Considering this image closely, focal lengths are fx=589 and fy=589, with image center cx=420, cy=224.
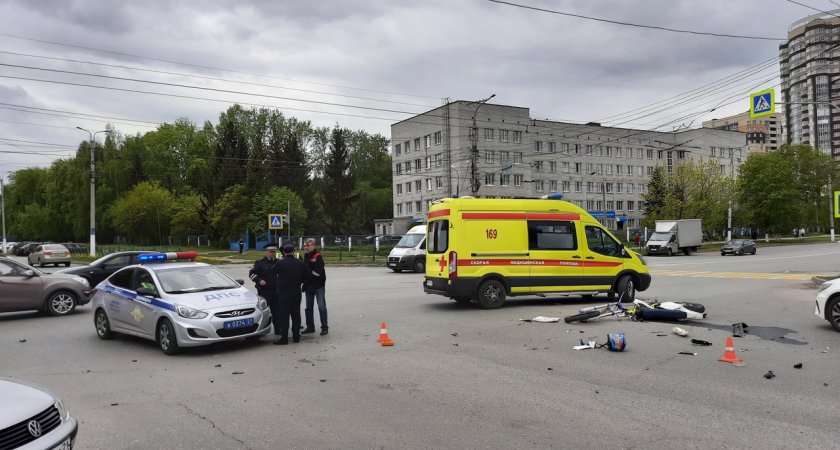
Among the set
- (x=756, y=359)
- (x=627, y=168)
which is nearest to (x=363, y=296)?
(x=756, y=359)

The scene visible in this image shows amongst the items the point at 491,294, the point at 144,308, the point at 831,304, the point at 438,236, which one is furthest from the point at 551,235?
the point at 144,308

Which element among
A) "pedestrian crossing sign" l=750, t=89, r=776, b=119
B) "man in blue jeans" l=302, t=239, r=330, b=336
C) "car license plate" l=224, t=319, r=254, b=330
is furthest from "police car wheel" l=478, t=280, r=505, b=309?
"pedestrian crossing sign" l=750, t=89, r=776, b=119

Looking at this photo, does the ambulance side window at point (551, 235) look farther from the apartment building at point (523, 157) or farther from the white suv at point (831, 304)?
the apartment building at point (523, 157)

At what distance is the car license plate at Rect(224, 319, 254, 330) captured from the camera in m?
9.07

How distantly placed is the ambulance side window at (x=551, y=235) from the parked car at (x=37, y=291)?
11193mm

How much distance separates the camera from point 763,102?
2080 cm

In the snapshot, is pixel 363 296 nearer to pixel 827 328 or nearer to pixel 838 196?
pixel 827 328

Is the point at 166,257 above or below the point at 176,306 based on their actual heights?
above

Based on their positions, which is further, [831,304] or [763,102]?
[763,102]

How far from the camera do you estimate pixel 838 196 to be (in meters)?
28.1

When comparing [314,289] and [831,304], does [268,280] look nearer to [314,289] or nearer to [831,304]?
[314,289]

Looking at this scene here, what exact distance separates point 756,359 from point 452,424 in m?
5.18

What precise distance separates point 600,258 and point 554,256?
1293 millimetres

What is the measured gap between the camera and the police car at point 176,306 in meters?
8.94
